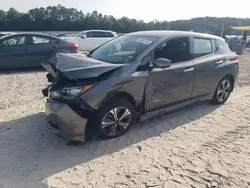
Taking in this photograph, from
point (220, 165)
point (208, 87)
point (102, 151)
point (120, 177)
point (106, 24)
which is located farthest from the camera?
point (106, 24)

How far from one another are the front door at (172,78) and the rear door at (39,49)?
578 cm

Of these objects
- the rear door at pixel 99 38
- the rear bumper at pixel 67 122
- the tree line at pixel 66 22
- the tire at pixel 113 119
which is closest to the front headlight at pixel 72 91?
the rear bumper at pixel 67 122

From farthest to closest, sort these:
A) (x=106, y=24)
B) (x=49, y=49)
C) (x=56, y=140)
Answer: (x=106, y=24)
(x=49, y=49)
(x=56, y=140)

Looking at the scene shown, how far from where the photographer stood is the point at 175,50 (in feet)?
14.6

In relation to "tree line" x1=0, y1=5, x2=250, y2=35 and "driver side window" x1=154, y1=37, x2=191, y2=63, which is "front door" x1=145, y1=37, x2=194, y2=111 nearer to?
"driver side window" x1=154, y1=37, x2=191, y2=63

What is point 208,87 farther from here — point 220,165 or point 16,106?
point 16,106

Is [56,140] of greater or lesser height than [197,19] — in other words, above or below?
below

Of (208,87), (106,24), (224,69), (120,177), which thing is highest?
(106,24)

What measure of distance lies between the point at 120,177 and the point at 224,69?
358 centimetres

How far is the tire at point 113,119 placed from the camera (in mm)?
3542

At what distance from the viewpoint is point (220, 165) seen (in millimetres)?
3242

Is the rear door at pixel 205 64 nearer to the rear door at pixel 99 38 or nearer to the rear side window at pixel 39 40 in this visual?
the rear side window at pixel 39 40

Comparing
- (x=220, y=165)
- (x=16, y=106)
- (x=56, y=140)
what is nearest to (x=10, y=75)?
(x=16, y=106)

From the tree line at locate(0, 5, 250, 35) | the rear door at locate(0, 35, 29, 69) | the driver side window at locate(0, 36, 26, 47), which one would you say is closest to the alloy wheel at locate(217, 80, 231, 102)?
the rear door at locate(0, 35, 29, 69)
